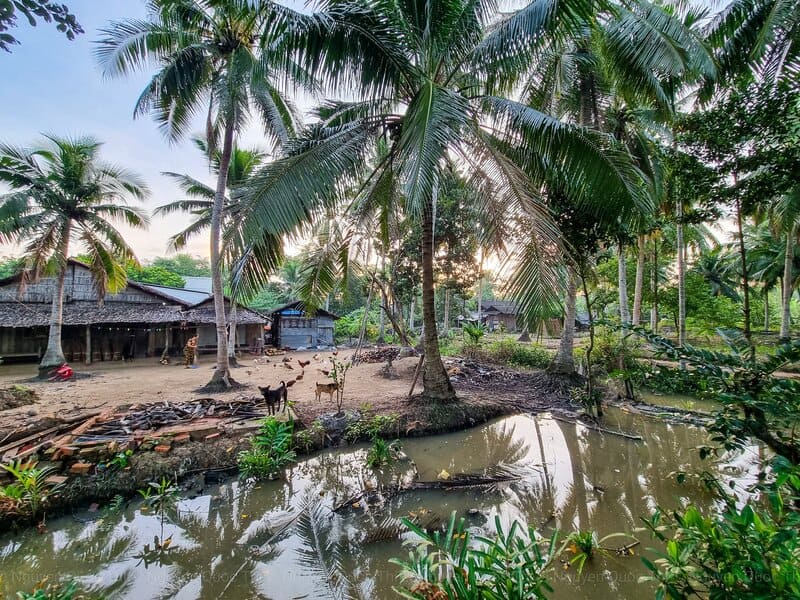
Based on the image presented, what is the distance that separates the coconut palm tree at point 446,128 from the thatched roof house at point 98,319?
563 inches

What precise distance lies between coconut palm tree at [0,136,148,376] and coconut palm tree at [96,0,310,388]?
13.3 feet

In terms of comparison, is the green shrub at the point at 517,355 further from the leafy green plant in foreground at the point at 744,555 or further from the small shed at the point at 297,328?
the small shed at the point at 297,328

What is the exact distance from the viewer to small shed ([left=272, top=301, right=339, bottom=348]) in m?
22.1

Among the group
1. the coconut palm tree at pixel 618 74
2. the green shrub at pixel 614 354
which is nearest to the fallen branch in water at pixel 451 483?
the coconut palm tree at pixel 618 74

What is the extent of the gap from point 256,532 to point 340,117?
23.6ft

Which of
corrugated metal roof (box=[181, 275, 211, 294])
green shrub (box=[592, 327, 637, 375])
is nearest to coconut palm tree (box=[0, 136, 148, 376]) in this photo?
corrugated metal roof (box=[181, 275, 211, 294])

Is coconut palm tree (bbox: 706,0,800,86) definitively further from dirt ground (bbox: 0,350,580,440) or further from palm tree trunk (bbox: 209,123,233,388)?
palm tree trunk (bbox: 209,123,233,388)

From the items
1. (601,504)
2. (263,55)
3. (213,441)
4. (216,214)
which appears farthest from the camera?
(216,214)

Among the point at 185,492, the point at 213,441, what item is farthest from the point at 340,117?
the point at 185,492

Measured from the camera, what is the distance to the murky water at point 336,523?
302cm

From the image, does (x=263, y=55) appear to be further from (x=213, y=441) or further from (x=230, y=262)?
(x=213, y=441)

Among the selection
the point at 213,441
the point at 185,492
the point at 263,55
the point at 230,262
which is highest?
the point at 263,55

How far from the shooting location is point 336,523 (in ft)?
12.7

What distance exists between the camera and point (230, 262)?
4.75 meters
